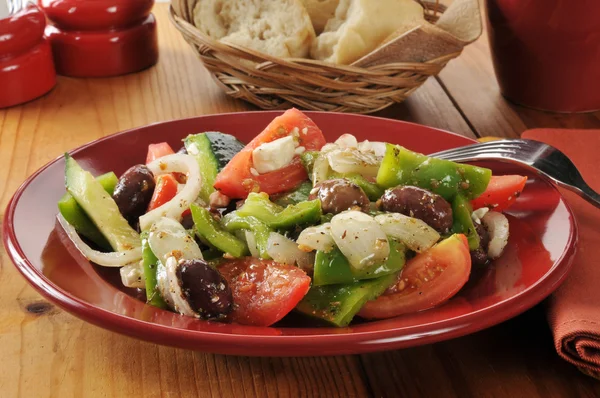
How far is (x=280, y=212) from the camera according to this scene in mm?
1313

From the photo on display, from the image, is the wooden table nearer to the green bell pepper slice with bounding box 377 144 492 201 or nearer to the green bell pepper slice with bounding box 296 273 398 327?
the green bell pepper slice with bounding box 296 273 398 327

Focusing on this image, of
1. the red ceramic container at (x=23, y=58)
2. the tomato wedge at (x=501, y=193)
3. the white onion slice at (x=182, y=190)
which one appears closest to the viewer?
the white onion slice at (x=182, y=190)

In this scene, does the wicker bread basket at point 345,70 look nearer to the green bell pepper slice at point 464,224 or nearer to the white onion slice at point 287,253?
the green bell pepper slice at point 464,224

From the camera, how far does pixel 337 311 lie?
3.86 ft

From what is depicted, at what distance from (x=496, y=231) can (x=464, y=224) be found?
0.10 metres

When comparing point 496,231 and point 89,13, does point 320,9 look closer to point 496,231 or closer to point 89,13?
point 89,13

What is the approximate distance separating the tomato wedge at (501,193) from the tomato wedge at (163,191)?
0.58 meters

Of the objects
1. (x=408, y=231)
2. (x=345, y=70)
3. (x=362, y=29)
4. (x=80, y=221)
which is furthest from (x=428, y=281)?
(x=362, y=29)

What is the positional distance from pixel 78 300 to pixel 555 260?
78cm

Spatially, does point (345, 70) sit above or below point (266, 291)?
below

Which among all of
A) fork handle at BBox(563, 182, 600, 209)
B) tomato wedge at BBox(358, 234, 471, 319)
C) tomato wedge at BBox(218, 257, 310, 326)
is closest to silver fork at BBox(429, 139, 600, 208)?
fork handle at BBox(563, 182, 600, 209)

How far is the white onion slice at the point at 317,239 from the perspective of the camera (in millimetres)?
1210

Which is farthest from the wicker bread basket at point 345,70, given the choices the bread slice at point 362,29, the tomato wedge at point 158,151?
the tomato wedge at point 158,151

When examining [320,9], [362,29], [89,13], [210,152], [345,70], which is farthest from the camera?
[89,13]
